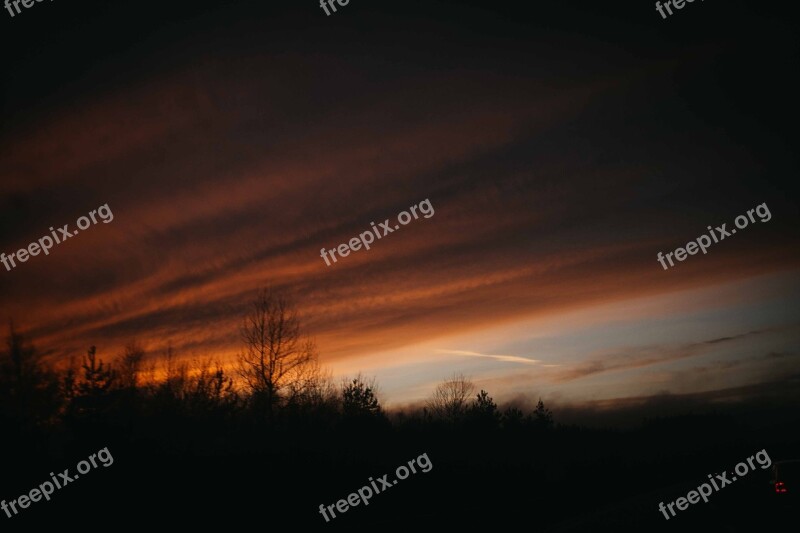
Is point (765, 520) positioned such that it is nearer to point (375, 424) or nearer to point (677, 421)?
point (375, 424)

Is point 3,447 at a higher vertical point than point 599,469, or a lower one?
higher

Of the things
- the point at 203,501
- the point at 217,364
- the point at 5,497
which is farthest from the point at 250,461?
the point at 217,364

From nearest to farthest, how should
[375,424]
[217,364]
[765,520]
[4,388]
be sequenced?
[765,520], [4,388], [375,424], [217,364]

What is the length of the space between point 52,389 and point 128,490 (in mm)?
15288

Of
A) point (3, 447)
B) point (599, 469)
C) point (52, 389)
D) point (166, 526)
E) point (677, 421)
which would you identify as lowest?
point (677, 421)

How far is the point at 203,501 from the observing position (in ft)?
80.0

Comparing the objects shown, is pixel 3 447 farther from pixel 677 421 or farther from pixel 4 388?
pixel 677 421

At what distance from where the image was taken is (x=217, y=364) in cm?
5478

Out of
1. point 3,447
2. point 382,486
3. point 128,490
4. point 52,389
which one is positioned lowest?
point 382,486

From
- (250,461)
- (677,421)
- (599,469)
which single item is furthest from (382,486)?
(677,421)

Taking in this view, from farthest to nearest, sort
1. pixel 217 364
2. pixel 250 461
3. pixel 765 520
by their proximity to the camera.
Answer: pixel 217 364 → pixel 250 461 → pixel 765 520

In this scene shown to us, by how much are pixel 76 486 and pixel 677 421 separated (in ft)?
529

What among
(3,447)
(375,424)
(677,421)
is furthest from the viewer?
(677,421)

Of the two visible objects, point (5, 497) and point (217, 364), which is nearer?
point (5, 497)
